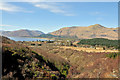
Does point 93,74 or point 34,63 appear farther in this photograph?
point 93,74

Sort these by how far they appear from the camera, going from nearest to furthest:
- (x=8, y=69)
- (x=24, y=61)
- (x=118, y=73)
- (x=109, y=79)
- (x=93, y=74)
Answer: (x=8, y=69) → (x=24, y=61) → (x=109, y=79) → (x=118, y=73) → (x=93, y=74)

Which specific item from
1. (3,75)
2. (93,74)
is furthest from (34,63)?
(93,74)

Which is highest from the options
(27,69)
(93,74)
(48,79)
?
(27,69)

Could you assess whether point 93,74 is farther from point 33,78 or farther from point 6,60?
point 6,60

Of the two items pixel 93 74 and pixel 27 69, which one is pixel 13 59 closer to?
pixel 27 69

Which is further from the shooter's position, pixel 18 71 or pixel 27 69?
pixel 27 69

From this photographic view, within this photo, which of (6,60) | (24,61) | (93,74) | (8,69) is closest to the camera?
(8,69)

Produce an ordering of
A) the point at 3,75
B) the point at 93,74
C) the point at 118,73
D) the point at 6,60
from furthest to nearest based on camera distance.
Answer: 1. the point at 93,74
2. the point at 118,73
3. the point at 6,60
4. the point at 3,75

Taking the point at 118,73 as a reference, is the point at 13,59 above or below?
above

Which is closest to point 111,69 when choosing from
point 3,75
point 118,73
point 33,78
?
point 118,73
